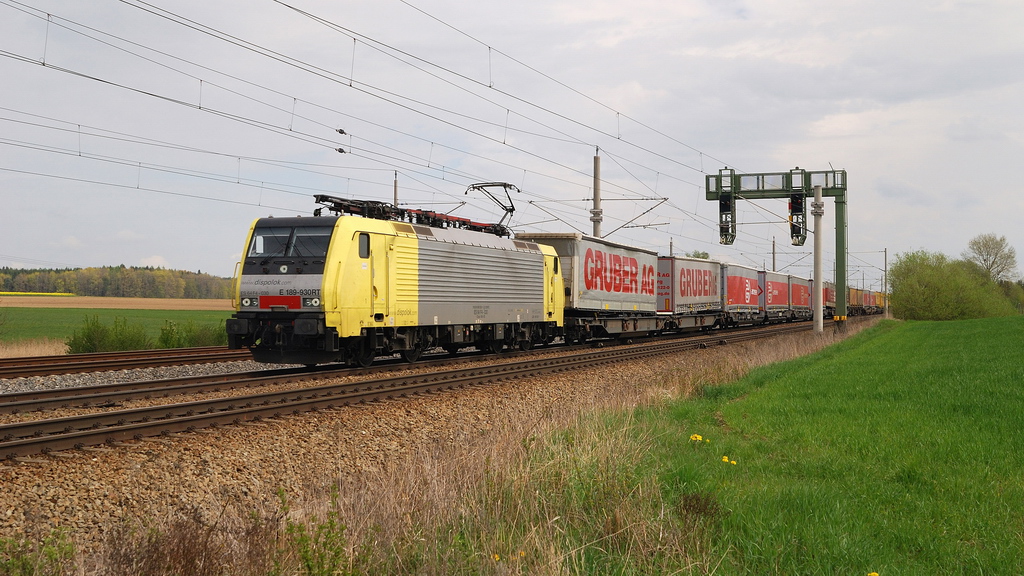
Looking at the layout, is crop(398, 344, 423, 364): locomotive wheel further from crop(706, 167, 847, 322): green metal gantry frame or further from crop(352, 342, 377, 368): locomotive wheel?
crop(706, 167, 847, 322): green metal gantry frame

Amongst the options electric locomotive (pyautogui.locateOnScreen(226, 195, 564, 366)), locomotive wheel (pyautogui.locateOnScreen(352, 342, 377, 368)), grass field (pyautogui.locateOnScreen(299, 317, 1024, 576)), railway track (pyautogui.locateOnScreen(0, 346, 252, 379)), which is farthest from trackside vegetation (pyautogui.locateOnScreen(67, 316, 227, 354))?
grass field (pyautogui.locateOnScreen(299, 317, 1024, 576))

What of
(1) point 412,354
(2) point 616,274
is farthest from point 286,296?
(2) point 616,274

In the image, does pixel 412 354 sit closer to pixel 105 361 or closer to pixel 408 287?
pixel 408 287

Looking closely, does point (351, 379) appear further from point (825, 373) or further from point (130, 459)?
point (825, 373)

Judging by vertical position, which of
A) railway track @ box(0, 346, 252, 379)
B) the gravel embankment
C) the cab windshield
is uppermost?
the cab windshield

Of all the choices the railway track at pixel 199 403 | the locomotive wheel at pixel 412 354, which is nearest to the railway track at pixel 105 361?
the railway track at pixel 199 403

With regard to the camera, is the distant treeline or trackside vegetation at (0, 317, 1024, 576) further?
the distant treeline

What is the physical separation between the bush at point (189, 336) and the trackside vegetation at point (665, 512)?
1943 cm

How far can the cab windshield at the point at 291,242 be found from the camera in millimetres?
14375

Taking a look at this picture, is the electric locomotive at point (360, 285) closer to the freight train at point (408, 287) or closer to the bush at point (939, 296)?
the freight train at point (408, 287)

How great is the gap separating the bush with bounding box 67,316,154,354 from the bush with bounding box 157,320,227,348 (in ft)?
2.81

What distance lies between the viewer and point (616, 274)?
26266 millimetres

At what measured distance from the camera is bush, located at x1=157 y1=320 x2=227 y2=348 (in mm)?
24531

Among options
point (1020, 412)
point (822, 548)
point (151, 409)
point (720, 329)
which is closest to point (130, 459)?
point (151, 409)
